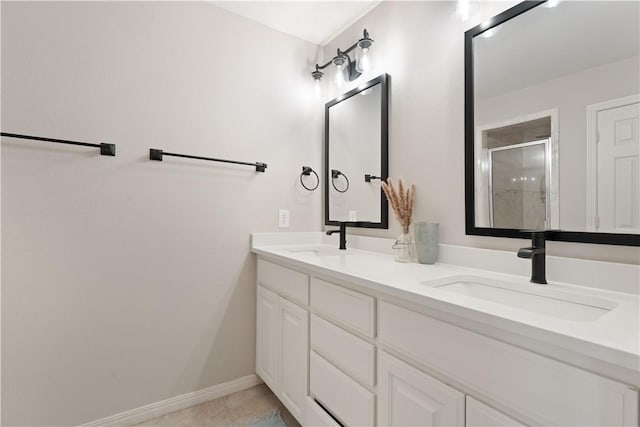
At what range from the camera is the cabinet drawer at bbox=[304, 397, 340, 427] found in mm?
1266

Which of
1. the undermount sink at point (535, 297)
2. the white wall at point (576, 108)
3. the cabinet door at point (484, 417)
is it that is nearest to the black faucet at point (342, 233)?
the undermount sink at point (535, 297)

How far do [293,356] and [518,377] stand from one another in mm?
1074

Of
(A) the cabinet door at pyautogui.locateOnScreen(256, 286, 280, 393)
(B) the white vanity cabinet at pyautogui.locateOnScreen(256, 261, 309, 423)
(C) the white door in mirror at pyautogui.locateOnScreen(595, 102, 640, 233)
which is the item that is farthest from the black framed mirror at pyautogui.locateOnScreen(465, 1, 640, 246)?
(A) the cabinet door at pyautogui.locateOnScreen(256, 286, 280, 393)

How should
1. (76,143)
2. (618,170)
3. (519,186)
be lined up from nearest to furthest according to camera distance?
(618,170) < (519,186) < (76,143)

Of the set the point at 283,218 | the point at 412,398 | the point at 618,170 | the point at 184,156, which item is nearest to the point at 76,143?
the point at 184,156

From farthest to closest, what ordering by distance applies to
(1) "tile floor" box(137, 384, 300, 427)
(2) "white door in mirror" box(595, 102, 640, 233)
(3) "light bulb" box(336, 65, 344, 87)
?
(3) "light bulb" box(336, 65, 344, 87) → (1) "tile floor" box(137, 384, 300, 427) → (2) "white door in mirror" box(595, 102, 640, 233)

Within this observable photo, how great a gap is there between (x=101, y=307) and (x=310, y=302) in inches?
41.6

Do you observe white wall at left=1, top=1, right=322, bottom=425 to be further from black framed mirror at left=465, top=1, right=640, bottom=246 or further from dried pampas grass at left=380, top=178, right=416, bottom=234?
black framed mirror at left=465, top=1, right=640, bottom=246

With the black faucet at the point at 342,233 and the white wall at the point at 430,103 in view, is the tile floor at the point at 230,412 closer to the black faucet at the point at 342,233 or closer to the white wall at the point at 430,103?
the black faucet at the point at 342,233

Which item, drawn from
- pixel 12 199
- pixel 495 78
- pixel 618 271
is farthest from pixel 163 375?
pixel 495 78

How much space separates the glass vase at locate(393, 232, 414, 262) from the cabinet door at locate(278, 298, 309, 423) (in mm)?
519

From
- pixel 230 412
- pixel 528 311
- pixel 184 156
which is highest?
pixel 184 156

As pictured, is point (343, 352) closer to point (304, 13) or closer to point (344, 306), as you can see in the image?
point (344, 306)

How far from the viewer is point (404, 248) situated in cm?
150
